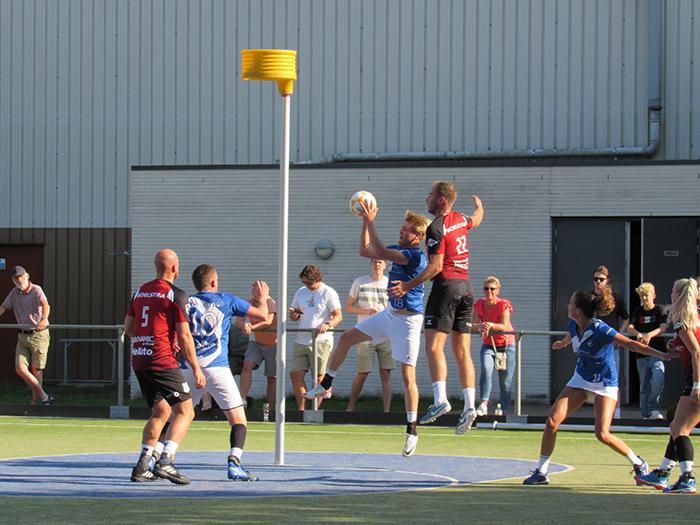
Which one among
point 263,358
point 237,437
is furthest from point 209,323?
point 263,358

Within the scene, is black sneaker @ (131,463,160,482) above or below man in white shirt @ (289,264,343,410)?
below

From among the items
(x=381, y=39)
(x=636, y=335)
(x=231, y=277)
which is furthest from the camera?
(x=381, y=39)

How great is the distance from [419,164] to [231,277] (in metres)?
4.25

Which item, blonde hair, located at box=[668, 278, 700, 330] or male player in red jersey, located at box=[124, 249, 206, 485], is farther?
male player in red jersey, located at box=[124, 249, 206, 485]

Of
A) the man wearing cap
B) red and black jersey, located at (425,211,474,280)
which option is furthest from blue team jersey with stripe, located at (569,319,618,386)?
the man wearing cap

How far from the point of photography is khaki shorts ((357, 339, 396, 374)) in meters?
12.6

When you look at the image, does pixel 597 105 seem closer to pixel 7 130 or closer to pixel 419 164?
pixel 419 164

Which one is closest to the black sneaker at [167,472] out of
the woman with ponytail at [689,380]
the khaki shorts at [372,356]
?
the woman with ponytail at [689,380]

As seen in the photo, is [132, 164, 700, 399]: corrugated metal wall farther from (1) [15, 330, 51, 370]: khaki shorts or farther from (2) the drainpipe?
(1) [15, 330, 51, 370]: khaki shorts

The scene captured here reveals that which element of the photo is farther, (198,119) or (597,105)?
(198,119)

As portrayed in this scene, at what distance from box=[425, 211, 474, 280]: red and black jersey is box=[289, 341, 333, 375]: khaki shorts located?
4.52 metres

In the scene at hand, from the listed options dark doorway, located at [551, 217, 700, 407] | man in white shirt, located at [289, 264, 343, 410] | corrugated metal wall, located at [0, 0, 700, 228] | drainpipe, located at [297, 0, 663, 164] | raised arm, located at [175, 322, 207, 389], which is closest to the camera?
raised arm, located at [175, 322, 207, 389]

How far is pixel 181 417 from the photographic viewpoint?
7.52 meters

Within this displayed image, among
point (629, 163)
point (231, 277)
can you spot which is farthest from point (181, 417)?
point (629, 163)
